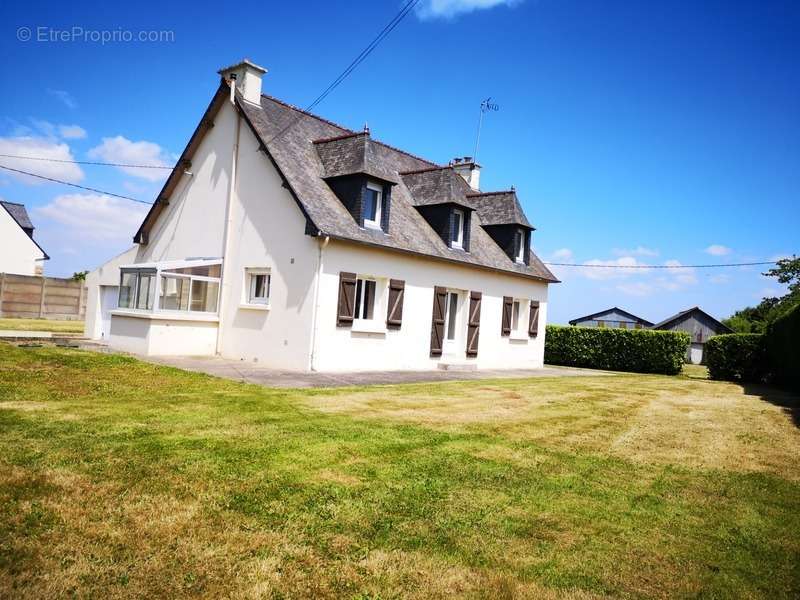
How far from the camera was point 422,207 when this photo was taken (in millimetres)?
19172

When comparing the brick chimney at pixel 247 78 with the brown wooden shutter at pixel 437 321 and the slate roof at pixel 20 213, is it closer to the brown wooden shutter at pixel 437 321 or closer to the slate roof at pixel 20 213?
the brown wooden shutter at pixel 437 321

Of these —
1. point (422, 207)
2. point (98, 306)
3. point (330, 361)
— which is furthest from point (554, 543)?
point (98, 306)

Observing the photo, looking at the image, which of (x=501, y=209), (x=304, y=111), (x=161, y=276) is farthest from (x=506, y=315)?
(x=161, y=276)

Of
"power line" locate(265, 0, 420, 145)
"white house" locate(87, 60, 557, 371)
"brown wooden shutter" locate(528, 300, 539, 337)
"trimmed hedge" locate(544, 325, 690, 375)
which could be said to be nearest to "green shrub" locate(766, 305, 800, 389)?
"trimmed hedge" locate(544, 325, 690, 375)

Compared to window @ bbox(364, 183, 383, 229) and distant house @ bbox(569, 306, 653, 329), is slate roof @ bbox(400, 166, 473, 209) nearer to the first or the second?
window @ bbox(364, 183, 383, 229)

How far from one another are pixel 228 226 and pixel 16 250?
34.0 metres

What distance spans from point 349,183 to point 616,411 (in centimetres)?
905

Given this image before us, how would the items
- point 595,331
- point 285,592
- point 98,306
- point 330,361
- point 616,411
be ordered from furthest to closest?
point 595,331 < point 98,306 < point 330,361 < point 616,411 < point 285,592

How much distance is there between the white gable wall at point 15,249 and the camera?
1603 inches

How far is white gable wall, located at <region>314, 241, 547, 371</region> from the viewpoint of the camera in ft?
47.5

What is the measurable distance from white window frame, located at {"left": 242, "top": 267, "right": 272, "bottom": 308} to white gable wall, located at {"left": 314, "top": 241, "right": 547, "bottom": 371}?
201 centimetres

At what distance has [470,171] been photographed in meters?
25.2

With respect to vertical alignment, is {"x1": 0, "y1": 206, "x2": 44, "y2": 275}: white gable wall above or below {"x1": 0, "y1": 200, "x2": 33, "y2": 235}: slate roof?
below

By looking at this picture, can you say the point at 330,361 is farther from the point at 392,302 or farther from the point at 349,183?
the point at 349,183
